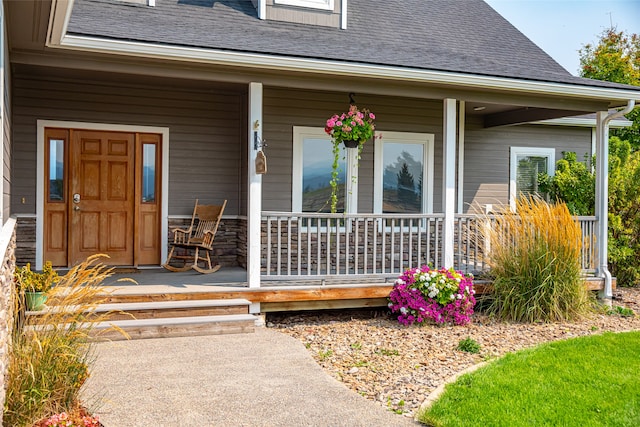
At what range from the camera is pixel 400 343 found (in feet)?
19.2

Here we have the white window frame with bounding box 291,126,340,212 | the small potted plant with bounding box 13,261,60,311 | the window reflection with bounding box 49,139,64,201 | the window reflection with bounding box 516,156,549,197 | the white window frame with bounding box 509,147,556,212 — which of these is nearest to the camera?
the small potted plant with bounding box 13,261,60,311

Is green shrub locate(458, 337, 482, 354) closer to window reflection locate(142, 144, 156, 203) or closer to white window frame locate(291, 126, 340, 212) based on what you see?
white window frame locate(291, 126, 340, 212)

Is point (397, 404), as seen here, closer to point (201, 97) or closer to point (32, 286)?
point (32, 286)

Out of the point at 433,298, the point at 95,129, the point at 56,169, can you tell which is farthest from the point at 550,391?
the point at 56,169

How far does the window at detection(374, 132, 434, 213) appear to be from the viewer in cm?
882

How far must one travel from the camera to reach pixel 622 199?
31.2 feet

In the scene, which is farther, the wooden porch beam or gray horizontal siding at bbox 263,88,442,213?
the wooden porch beam

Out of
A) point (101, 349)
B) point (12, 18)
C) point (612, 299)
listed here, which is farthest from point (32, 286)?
point (612, 299)

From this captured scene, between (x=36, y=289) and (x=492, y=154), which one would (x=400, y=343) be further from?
(x=492, y=154)

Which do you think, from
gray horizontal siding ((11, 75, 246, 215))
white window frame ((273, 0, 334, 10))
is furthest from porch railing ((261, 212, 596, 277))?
white window frame ((273, 0, 334, 10))

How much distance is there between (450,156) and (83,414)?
513 centimetres

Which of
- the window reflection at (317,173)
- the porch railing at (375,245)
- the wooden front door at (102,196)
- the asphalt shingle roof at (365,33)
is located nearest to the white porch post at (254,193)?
the porch railing at (375,245)

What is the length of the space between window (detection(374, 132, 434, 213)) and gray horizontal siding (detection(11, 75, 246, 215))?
6.52ft

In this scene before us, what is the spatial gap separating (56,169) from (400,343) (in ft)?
15.9
